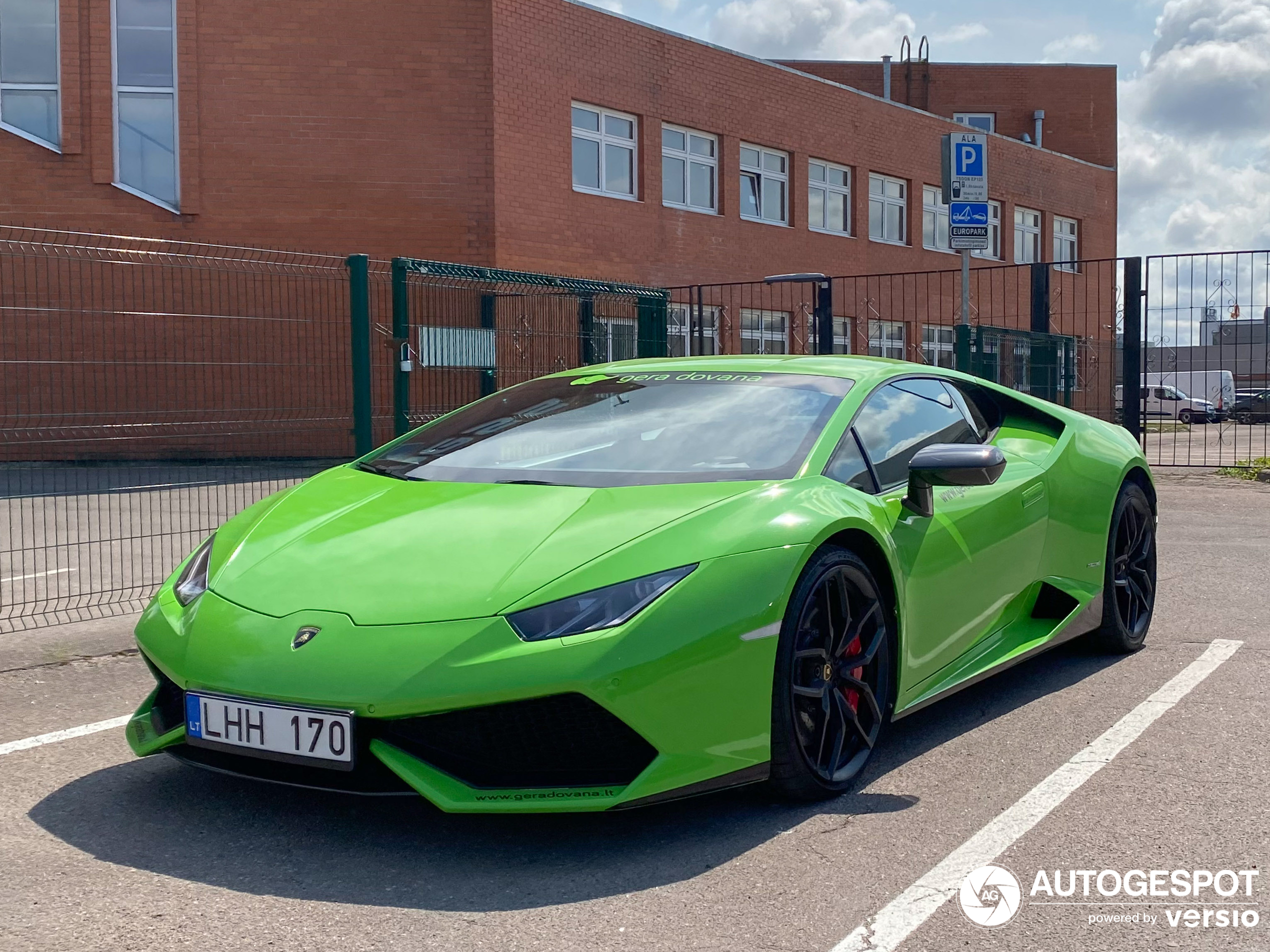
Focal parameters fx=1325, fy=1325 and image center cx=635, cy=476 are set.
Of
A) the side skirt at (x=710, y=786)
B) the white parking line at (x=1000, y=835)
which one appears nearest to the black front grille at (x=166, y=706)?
the side skirt at (x=710, y=786)

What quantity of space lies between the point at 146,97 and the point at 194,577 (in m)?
15.4

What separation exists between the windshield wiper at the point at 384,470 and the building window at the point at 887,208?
2404 cm

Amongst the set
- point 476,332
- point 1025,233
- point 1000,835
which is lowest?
point 1000,835

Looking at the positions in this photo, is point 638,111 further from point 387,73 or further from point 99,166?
point 99,166

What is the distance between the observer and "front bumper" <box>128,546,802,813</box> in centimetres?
298

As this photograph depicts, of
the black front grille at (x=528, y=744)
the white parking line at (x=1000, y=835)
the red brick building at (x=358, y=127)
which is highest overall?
the red brick building at (x=358, y=127)

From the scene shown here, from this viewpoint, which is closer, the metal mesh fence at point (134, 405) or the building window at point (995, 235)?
the metal mesh fence at point (134, 405)

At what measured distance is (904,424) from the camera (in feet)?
14.5

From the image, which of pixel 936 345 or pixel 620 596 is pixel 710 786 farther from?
pixel 936 345

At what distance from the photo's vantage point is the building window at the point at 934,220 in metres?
29.2

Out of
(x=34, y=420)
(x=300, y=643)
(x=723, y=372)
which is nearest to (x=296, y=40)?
(x=34, y=420)

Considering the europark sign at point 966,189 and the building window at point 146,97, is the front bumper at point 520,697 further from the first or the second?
the building window at point 146,97

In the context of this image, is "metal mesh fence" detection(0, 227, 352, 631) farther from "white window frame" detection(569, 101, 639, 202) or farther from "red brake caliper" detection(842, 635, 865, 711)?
"white window frame" detection(569, 101, 639, 202)

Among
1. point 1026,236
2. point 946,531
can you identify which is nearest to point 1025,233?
point 1026,236
